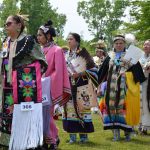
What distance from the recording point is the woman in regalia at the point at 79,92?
7270 millimetres

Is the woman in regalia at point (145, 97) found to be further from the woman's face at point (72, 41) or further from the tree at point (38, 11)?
the tree at point (38, 11)

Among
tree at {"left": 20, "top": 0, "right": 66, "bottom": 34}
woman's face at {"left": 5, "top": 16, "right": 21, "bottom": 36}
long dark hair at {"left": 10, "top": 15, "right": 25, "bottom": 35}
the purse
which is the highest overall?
tree at {"left": 20, "top": 0, "right": 66, "bottom": 34}

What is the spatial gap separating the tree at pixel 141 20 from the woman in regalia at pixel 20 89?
17.5m

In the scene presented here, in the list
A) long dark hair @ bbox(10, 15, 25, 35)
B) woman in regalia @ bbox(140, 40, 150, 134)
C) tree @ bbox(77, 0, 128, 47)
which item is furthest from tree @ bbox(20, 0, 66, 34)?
long dark hair @ bbox(10, 15, 25, 35)

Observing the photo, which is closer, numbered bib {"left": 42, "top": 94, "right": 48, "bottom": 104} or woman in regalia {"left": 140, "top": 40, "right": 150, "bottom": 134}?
numbered bib {"left": 42, "top": 94, "right": 48, "bottom": 104}

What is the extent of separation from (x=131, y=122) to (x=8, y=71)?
9.87ft

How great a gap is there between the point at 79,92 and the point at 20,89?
2.46m

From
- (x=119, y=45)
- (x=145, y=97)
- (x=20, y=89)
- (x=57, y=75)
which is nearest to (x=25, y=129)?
(x=20, y=89)

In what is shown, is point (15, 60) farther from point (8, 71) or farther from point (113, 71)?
point (113, 71)

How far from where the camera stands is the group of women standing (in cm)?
496

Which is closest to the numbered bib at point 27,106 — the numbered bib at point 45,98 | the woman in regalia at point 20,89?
the woman in regalia at point 20,89

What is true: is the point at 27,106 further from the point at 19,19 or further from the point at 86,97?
the point at 86,97

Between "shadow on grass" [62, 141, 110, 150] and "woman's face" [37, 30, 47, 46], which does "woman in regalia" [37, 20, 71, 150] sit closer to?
"woman's face" [37, 30, 47, 46]

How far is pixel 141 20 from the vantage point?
23.5 meters
